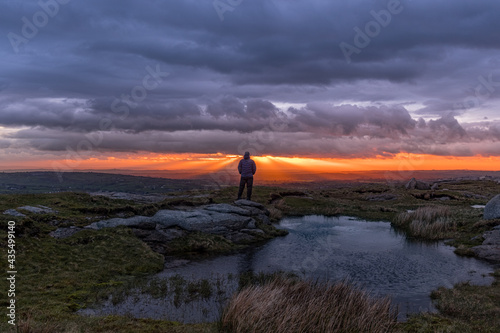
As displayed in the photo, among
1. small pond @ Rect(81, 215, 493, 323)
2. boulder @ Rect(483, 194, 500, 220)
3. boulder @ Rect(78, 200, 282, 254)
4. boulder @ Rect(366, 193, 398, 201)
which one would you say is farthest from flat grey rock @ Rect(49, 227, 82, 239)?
boulder @ Rect(366, 193, 398, 201)

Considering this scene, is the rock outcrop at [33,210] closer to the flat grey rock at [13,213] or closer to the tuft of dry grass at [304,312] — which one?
the flat grey rock at [13,213]

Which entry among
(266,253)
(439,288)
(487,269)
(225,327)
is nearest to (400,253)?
(487,269)

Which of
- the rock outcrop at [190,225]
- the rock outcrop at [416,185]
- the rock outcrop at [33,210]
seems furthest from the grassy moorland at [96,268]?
the rock outcrop at [416,185]

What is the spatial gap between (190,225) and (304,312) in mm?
18177

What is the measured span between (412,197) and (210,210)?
49750 millimetres

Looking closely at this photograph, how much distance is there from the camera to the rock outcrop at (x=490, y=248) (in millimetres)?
23788

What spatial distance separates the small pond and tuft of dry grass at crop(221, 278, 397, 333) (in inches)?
88.0

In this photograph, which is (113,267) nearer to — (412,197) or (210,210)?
(210,210)

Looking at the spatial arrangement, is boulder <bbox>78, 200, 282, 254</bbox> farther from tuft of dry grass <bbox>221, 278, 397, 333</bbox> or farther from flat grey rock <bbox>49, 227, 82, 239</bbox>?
tuft of dry grass <bbox>221, 278, 397, 333</bbox>

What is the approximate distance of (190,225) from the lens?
28.0 meters

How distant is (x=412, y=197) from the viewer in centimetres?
6662

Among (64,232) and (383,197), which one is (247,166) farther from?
(383,197)

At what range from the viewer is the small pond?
14375 mm

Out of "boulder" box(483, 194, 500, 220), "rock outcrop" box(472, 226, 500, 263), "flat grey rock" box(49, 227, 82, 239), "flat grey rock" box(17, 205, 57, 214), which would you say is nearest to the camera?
"flat grey rock" box(49, 227, 82, 239)
